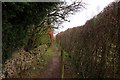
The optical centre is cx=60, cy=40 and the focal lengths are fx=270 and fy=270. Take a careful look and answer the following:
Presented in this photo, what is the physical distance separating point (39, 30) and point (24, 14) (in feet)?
39.9

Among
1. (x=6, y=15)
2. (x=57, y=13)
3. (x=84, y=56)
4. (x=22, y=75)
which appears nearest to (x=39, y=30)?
(x=57, y=13)

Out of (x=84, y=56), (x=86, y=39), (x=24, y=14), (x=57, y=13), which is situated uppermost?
(x=57, y=13)

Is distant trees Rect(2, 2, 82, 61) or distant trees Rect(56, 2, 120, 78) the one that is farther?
distant trees Rect(2, 2, 82, 61)

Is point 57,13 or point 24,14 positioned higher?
point 57,13

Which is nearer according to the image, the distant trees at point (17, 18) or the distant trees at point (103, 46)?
the distant trees at point (103, 46)

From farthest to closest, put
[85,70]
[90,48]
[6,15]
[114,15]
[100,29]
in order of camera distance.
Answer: [85,70] < [90,48] < [100,29] < [6,15] < [114,15]

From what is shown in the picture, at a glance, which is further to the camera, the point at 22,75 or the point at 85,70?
the point at 22,75

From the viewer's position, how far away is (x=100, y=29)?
8.98 m

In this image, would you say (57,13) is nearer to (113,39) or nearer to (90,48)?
(90,48)

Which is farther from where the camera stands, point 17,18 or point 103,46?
point 17,18

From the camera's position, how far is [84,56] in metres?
11.7

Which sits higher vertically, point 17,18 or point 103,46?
point 17,18

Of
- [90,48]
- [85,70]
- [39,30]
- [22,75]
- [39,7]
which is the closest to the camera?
[39,7]

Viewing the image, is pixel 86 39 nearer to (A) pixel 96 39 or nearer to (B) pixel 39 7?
(A) pixel 96 39
